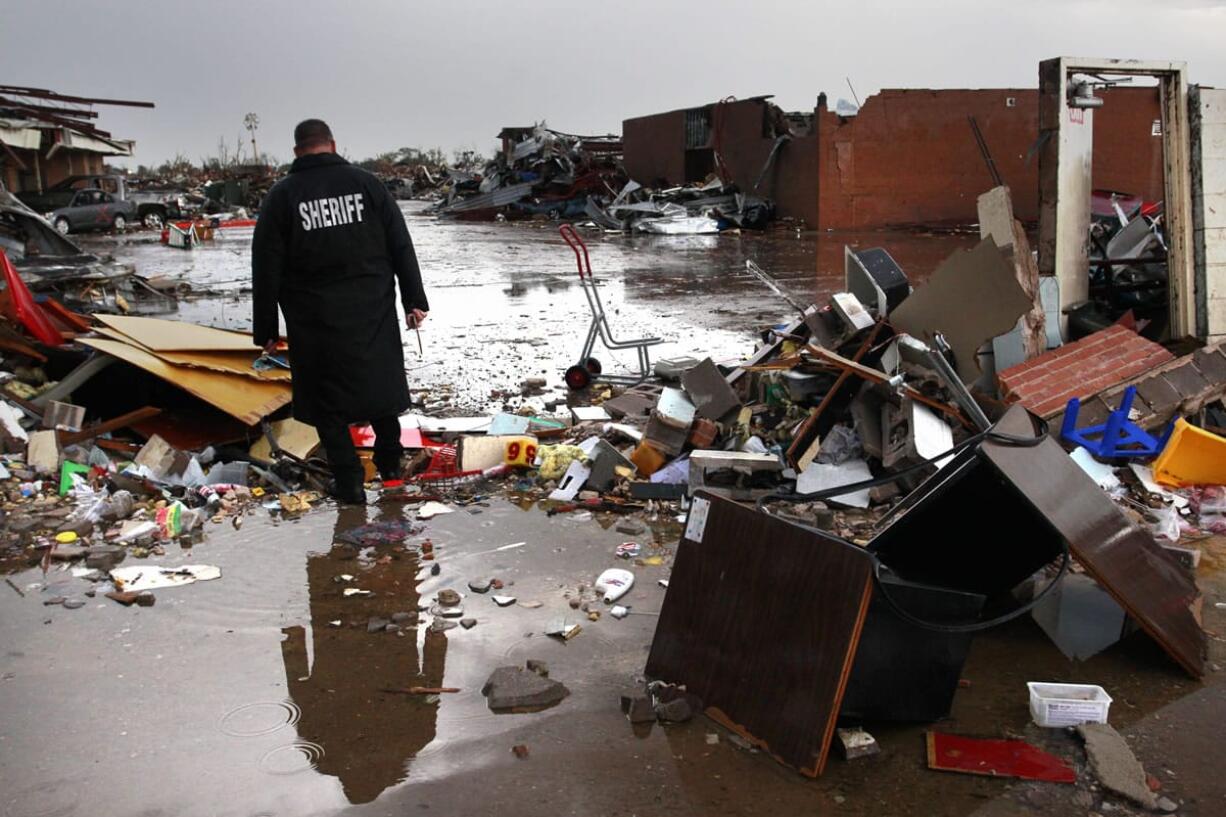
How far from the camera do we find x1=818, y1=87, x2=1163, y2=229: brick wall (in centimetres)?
2161

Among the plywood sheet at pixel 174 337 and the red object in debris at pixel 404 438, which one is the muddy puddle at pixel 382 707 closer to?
the red object in debris at pixel 404 438

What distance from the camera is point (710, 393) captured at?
550cm

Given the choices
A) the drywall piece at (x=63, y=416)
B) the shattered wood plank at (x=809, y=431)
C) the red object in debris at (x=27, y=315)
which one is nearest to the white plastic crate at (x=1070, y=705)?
the shattered wood plank at (x=809, y=431)

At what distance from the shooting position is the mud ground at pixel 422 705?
104 inches

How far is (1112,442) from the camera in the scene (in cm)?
501

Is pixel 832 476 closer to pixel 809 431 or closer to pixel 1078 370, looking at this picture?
pixel 809 431

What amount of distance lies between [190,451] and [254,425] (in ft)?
1.21

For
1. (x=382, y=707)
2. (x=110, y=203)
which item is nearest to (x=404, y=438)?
(x=382, y=707)

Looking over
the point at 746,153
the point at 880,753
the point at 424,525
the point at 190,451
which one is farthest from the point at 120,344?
the point at 746,153

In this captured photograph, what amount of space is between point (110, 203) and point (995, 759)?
1169 inches

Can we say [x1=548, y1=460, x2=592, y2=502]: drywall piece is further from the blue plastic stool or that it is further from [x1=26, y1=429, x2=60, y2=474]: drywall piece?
[x1=26, y1=429, x2=60, y2=474]: drywall piece

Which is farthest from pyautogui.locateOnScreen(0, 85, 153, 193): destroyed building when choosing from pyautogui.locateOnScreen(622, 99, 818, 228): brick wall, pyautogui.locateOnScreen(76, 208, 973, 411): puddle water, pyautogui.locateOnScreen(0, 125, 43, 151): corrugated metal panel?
pyautogui.locateOnScreen(622, 99, 818, 228): brick wall

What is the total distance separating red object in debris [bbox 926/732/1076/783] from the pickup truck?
2838 centimetres

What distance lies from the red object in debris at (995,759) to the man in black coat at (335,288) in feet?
10.3
